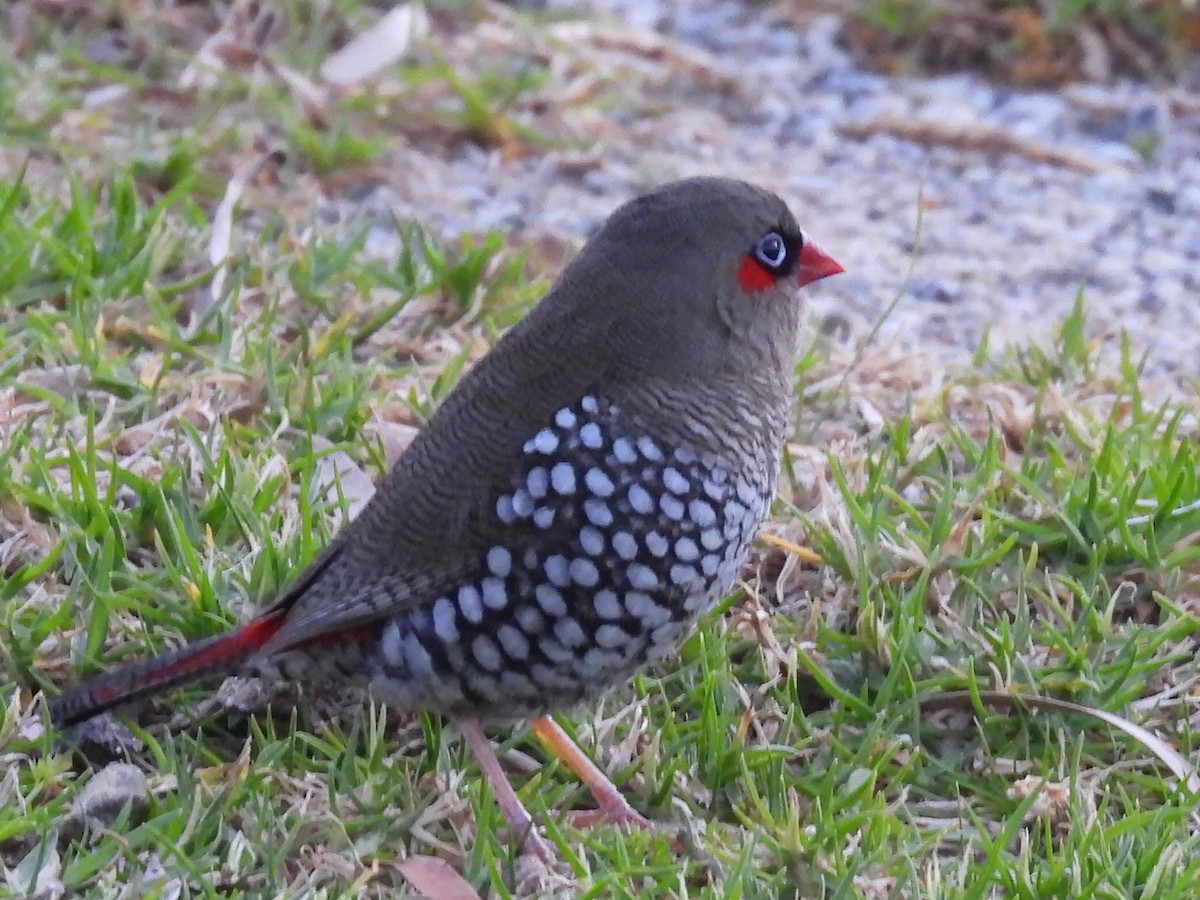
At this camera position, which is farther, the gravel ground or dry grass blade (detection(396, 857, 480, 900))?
the gravel ground

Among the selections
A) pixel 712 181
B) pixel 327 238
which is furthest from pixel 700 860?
pixel 327 238

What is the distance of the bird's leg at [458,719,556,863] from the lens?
3.16 meters

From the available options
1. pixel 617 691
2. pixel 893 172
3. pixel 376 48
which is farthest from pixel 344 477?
pixel 893 172

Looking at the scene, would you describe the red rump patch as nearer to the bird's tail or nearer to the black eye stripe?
the black eye stripe

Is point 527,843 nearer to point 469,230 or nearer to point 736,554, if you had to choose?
point 736,554

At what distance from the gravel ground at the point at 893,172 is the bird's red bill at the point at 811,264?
1506 mm

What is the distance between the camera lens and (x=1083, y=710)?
3477 millimetres

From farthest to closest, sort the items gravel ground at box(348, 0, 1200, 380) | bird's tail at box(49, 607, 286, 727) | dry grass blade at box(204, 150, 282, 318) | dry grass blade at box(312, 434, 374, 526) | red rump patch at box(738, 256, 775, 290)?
1. gravel ground at box(348, 0, 1200, 380)
2. dry grass blade at box(204, 150, 282, 318)
3. dry grass blade at box(312, 434, 374, 526)
4. red rump patch at box(738, 256, 775, 290)
5. bird's tail at box(49, 607, 286, 727)

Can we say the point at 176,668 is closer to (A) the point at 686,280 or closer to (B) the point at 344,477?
(B) the point at 344,477

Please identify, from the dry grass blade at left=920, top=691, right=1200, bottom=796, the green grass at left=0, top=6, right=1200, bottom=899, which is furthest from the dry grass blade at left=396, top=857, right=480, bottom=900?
the dry grass blade at left=920, top=691, right=1200, bottom=796

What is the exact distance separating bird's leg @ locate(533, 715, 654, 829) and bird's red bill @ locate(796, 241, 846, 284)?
0.98m

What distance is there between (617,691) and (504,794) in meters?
0.48

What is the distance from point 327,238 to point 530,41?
6.46 feet

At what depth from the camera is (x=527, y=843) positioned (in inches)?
124
